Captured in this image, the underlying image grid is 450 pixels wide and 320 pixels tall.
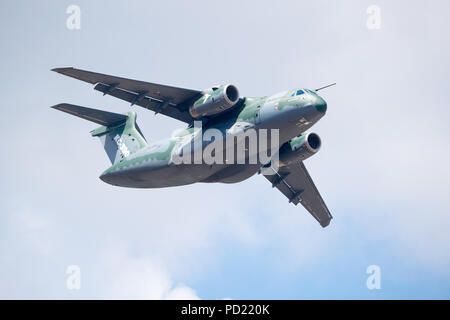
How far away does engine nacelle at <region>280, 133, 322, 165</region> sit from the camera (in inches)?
695

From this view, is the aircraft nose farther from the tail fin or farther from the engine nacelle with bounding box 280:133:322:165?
the tail fin

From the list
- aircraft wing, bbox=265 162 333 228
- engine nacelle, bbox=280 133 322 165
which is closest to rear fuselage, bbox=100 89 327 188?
engine nacelle, bbox=280 133 322 165

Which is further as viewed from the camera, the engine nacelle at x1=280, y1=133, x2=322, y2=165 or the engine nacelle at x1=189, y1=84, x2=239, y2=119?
the engine nacelle at x1=280, y1=133, x2=322, y2=165

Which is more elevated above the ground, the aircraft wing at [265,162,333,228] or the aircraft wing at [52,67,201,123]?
the aircraft wing at [52,67,201,123]

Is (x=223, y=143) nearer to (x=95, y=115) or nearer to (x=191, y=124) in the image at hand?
(x=191, y=124)

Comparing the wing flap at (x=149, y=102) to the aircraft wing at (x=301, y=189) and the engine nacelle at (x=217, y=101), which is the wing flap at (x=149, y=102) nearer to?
the engine nacelle at (x=217, y=101)

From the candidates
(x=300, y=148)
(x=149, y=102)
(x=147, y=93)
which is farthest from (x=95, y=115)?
(x=300, y=148)

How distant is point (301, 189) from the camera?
20578 mm

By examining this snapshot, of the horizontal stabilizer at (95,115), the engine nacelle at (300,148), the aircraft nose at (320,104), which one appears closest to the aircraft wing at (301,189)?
the engine nacelle at (300,148)

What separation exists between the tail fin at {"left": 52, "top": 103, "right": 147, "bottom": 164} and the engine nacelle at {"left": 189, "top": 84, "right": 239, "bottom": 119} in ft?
11.0

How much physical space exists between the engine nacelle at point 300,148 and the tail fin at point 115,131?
13.6ft

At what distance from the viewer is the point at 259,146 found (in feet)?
53.6

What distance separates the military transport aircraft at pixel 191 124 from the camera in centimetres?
1577
